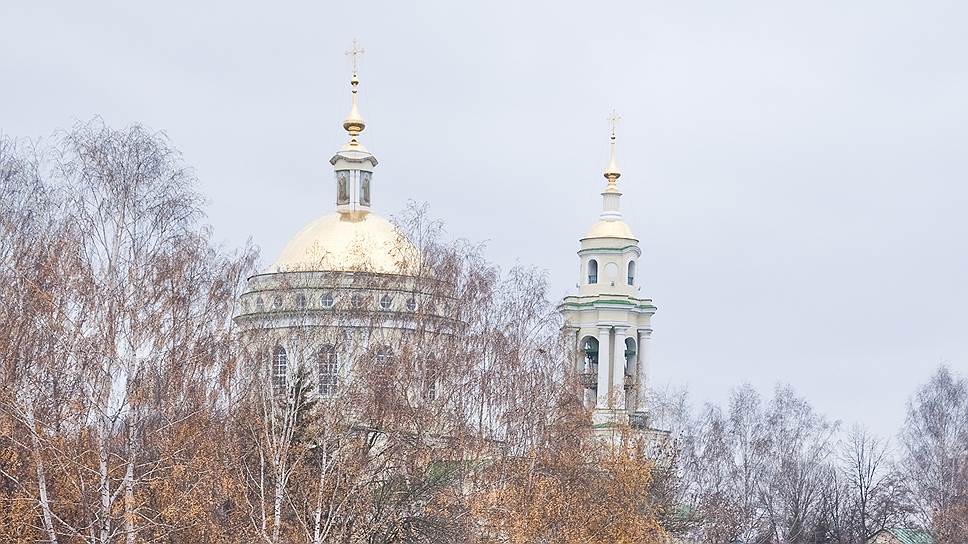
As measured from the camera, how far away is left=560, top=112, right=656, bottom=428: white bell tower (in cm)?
6769

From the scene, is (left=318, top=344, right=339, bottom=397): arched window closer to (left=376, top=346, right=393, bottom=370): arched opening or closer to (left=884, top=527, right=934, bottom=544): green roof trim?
(left=376, top=346, right=393, bottom=370): arched opening

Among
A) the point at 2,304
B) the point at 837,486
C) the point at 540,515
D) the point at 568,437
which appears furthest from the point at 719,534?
the point at 2,304

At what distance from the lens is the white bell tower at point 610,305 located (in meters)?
67.7

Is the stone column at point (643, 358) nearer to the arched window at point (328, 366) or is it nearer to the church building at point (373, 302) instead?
the church building at point (373, 302)

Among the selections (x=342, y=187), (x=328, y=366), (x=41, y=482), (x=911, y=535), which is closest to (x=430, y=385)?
(x=328, y=366)

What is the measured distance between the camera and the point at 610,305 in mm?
67938

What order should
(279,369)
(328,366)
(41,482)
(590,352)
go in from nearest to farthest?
(41,482) → (328,366) → (279,369) → (590,352)

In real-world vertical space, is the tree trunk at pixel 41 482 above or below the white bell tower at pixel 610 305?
below

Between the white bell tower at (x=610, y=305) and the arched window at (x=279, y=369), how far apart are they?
20.2 meters

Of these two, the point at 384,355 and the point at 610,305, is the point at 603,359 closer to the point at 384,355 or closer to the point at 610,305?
the point at 610,305

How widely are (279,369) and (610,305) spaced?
70.9 ft

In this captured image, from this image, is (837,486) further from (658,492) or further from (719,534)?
(658,492)

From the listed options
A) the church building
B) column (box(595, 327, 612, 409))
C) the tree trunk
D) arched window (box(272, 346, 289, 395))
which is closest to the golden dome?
the church building

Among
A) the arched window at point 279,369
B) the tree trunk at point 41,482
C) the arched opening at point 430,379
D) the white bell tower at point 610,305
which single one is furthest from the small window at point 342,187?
the tree trunk at point 41,482
